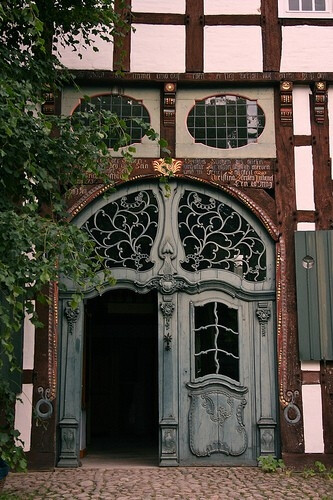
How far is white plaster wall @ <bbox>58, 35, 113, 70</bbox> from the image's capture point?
29.3 feet

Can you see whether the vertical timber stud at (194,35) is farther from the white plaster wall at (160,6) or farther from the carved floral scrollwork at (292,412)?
the carved floral scrollwork at (292,412)

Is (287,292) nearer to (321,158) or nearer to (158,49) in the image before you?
(321,158)

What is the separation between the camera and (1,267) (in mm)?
5656

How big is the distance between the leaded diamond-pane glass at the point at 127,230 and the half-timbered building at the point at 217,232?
2 centimetres

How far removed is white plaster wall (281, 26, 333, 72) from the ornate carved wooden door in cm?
186

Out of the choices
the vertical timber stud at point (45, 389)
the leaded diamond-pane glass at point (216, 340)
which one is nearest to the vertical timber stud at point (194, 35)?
the vertical timber stud at point (45, 389)

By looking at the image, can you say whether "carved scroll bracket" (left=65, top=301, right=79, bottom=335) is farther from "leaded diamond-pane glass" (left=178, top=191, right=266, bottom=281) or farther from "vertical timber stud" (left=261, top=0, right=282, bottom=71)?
"vertical timber stud" (left=261, top=0, right=282, bottom=71)

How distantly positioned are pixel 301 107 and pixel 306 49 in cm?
72

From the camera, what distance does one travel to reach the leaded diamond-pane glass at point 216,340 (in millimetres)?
8570

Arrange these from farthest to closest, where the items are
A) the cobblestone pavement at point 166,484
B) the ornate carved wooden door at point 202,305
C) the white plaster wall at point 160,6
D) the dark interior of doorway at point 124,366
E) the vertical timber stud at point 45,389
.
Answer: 1. the dark interior of doorway at point 124,366
2. the white plaster wall at point 160,6
3. the ornate carved wooden door at point 202,305
4. the vertical timber stud at point 45,389
5. the cobblestone pavement at point 166,484

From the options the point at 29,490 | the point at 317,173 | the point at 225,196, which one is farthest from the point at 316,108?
the point at 29,490

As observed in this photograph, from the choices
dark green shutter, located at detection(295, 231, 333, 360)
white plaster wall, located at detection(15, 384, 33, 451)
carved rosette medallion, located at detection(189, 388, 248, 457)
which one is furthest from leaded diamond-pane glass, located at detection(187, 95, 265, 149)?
white plaster wall, located at detection(15, 384, 33, 451)

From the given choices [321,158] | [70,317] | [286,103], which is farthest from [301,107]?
[70,317]

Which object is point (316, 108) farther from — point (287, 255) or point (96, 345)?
point (96, 345)
